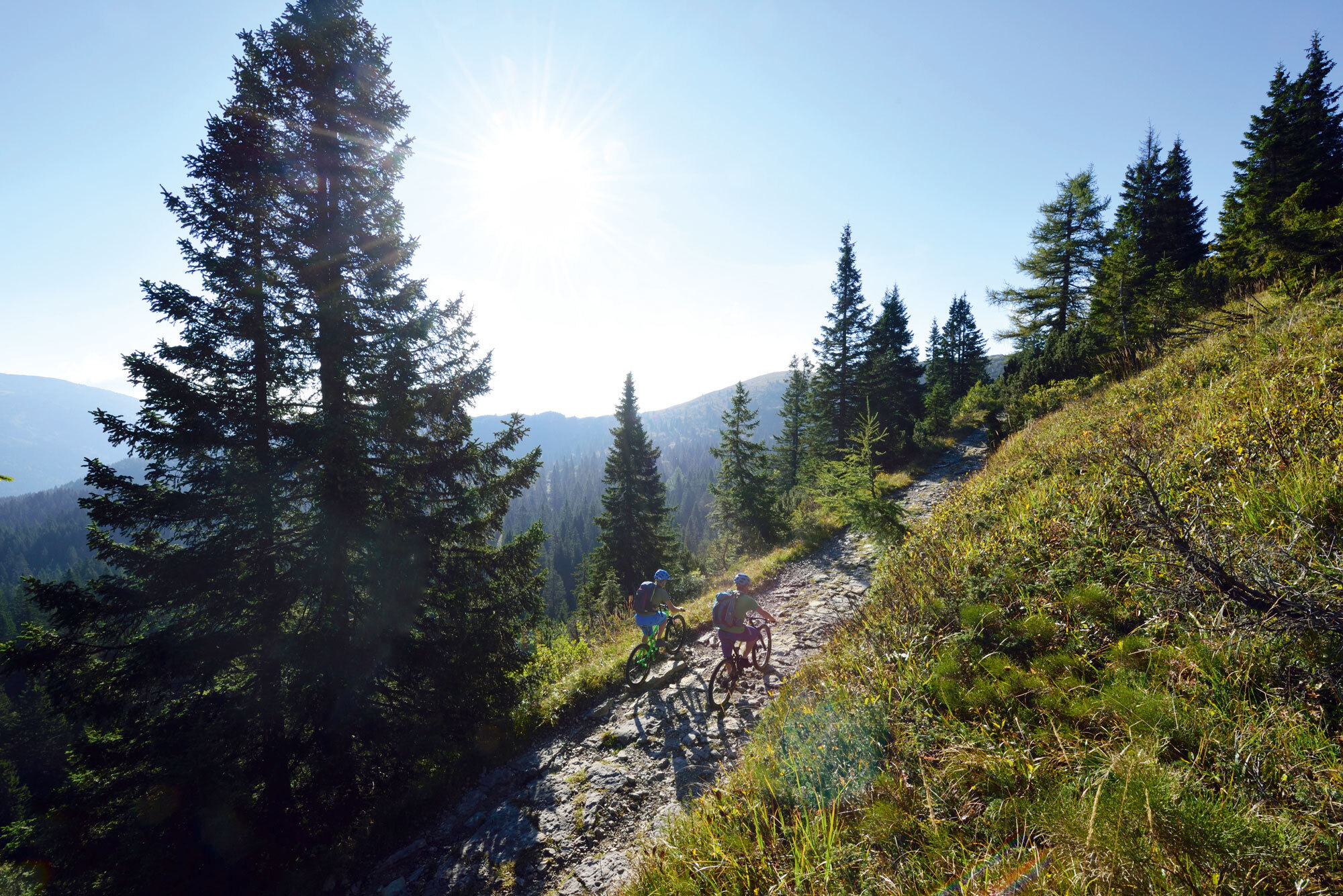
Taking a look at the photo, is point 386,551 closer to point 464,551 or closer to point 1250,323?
point 464,551

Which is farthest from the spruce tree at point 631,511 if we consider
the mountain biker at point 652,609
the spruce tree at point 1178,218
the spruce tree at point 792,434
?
the spruce tree at point 1178,218

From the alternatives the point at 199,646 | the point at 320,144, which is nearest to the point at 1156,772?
the point at 199,646

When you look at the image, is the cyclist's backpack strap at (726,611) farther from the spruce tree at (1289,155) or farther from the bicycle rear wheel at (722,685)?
the spruce tree at (1289,155)

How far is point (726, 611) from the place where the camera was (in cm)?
724

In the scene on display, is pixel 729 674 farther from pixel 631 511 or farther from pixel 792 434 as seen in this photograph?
pixel 792 434

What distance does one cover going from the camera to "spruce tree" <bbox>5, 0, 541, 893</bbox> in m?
5.90

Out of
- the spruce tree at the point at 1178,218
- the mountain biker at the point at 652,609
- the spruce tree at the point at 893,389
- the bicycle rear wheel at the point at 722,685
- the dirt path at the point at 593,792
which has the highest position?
the spruce tree at the point at 1178,218

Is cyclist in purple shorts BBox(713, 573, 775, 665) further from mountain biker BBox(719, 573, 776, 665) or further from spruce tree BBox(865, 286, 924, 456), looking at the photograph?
spruce tree BBox(865, 286, 924, 456)

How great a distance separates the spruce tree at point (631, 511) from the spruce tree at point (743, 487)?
142 inches

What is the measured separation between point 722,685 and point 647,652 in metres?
1.74

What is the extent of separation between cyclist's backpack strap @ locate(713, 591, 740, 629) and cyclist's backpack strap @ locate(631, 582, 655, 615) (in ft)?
6.81

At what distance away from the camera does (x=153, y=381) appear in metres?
6.23

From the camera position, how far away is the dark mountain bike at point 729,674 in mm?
7090

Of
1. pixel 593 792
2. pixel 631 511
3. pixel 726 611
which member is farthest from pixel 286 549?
pixel 631 511
